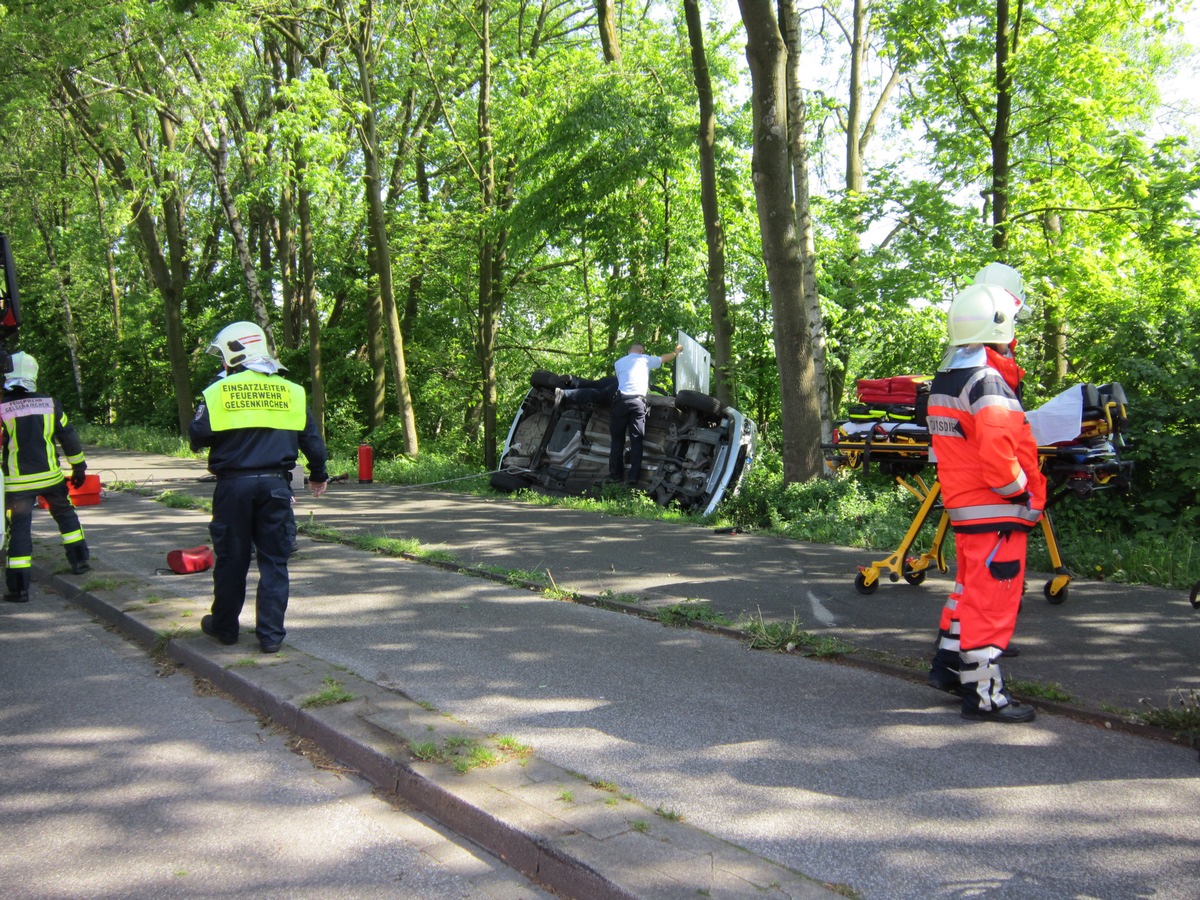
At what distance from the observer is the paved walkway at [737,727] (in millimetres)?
3186

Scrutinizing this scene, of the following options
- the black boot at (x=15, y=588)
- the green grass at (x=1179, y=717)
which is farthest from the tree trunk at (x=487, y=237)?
the green grass at (x=1179, y=717)

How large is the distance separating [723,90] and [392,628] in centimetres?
1371

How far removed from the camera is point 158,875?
3.34 metres

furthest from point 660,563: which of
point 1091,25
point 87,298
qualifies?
point 87,298

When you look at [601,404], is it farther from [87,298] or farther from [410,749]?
[87,298]

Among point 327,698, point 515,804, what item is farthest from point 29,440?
point 515,804

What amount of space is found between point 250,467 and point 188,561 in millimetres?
3356

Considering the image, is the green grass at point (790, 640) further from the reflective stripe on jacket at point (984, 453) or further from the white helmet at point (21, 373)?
the white helmet at point (21, 373)

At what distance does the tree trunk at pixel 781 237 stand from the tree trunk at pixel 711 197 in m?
1.91

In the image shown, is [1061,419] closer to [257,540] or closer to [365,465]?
[257,540]

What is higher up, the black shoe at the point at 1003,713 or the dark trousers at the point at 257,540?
the dark trousers at the point at 257,540

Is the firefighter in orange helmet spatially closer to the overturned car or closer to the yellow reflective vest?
the yellow reflective vest

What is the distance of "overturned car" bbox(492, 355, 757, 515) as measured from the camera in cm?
1155

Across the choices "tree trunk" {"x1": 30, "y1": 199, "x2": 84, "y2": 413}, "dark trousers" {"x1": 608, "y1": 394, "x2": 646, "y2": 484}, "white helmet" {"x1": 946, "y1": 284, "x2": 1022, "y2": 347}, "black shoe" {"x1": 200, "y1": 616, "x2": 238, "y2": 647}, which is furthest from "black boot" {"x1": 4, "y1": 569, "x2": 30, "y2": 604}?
"tree trunk" {"x1": 30, "y1": 199, "x2": 84, "y2": 413}
